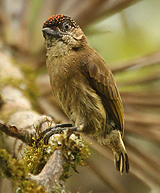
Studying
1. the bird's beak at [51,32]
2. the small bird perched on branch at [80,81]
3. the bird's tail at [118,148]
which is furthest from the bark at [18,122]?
the bird's beak at [51,32]

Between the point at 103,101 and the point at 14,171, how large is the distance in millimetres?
1461

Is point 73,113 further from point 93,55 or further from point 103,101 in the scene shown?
point 93,55

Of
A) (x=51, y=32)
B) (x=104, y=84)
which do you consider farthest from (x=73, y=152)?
(x=51, y=32)

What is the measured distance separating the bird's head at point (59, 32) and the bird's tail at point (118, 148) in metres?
1.00

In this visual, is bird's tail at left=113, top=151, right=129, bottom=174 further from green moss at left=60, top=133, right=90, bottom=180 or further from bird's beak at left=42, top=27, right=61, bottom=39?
bird's beak at left=42, top=27, right=61, bottom=39

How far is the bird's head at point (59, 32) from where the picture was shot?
8.88 ft

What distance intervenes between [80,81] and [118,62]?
4.23 feet

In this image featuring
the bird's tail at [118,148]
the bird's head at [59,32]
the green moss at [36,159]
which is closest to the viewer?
the green moss at [36,159]

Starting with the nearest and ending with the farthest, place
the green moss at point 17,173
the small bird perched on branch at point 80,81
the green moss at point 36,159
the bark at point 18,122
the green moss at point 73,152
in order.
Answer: the green moss at point 17,173
the bark at point 18,122
the green moss at point 73,152
the green moss at point 36,159
the small bird perched on branch at point 80,81

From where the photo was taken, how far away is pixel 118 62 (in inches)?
147

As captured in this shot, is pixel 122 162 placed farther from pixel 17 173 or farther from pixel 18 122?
pixel 17 173

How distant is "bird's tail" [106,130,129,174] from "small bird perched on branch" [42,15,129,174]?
2.9 inches

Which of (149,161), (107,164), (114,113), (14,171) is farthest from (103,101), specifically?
(107,164)

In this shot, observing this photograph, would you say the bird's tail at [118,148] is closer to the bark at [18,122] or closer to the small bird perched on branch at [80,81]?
the small bird perched on branch at [80,81]
